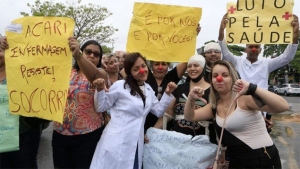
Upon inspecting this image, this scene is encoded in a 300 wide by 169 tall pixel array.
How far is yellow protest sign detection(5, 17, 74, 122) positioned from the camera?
8.66ft

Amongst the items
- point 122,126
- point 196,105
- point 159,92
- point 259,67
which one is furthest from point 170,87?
point 259,67

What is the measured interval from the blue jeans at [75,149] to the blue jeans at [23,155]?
224 mm

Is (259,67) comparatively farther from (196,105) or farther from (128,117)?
(128,117)

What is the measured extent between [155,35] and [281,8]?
1414mm

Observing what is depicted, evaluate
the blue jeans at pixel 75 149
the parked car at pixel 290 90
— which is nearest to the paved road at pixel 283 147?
the blue jeans at pixel 75 149

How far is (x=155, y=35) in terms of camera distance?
11.8ft

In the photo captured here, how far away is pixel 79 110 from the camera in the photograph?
9.16 ft

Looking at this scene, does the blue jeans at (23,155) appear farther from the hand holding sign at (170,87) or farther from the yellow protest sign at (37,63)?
the hand holding sign at (170,87)

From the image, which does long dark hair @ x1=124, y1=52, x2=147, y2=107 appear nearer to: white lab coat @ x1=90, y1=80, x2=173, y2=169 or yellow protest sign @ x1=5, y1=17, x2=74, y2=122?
white lab coat @ x1=90, y1=80, x2=173, y2=169

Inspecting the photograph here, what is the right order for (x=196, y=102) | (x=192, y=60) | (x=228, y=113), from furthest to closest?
1. (x=192, y=60)
2. (x=196, y=102)
3. (x=228, y=113)

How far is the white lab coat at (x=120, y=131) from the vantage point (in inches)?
107

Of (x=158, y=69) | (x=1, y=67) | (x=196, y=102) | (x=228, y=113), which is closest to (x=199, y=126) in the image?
(x=196, y=102)

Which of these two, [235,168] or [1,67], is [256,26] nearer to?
[235,168]

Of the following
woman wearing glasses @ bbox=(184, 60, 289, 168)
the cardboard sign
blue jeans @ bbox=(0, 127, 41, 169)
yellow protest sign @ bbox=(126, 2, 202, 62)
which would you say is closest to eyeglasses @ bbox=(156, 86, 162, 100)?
yellow protest sign @ bbox=(126, 2, 202, 62)
